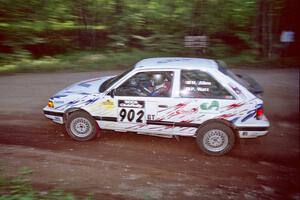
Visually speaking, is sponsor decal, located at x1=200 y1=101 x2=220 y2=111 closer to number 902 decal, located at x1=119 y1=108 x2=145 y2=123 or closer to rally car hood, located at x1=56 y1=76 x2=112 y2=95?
number 902 decal, located at x1=119 y1=108 x2=145 y2=123

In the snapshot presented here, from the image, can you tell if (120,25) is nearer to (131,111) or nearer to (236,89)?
(131,111)

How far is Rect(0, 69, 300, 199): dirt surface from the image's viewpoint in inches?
225

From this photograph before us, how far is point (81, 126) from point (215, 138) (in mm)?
2612

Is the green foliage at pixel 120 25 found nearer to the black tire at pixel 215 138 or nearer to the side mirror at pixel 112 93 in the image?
the side mirror at pixel 112 93

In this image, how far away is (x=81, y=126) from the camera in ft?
24.3

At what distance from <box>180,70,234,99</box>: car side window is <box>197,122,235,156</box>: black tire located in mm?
544

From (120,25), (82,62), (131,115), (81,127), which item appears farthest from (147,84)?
(120,25)

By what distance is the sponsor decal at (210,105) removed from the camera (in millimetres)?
6625

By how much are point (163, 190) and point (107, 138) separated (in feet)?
7.81

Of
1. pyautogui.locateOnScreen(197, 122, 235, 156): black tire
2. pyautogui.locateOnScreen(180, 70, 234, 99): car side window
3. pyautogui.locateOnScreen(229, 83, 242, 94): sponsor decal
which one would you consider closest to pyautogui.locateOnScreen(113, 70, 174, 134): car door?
pyautogui.locateOnScreen(180, 70, 234, 99): car side window

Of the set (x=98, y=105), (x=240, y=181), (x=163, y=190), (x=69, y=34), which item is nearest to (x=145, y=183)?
(x=163, y=190)

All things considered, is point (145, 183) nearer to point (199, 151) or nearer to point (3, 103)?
point (199, 151)

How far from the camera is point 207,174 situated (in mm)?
6203

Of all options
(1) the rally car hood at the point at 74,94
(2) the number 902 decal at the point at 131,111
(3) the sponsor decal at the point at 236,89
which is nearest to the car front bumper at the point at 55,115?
(1) the rally car hood at the point at 74,94
